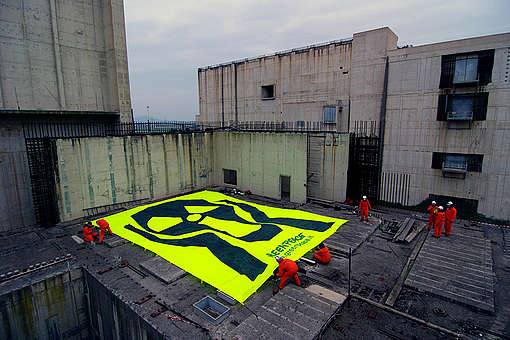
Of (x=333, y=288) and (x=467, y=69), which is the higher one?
(x=467, y=69)

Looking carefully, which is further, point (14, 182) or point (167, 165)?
point (167, 165)

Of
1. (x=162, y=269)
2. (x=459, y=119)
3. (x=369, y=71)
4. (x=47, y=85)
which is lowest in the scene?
(x=162, y=269)

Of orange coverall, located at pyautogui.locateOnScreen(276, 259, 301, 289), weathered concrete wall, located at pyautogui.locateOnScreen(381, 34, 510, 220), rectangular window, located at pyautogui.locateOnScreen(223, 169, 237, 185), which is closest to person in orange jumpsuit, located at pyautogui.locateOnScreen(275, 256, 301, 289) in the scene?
orange coverall, located at pyautogui.locateOnScreen(276, 259, 301, 289)

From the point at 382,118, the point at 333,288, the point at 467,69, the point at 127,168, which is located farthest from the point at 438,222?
the point at 127,168

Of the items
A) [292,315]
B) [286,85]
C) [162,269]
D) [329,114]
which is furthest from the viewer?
[286,85]

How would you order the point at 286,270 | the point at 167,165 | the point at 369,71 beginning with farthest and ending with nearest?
the point at 167,165 → the point at 369,71 → the point at 286,270

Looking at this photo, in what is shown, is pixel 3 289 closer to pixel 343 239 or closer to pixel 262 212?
pixel 262 212

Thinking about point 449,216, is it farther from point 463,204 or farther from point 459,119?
point 459,119
